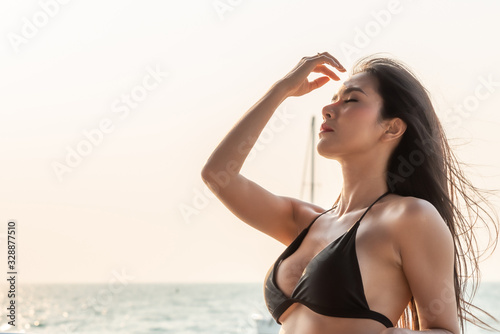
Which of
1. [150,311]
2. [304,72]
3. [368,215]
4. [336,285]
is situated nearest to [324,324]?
[336,285]

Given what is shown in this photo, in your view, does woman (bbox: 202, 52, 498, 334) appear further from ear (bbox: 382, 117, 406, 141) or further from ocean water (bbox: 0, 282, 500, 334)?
ocean water (bbox: 0, 282, 500, 334)

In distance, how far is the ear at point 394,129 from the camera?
1.58 metres

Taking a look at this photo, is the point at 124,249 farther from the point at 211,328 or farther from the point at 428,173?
the point at 428,173

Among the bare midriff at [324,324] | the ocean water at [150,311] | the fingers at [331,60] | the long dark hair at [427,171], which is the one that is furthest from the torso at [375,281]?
the ocean water at [150,311]

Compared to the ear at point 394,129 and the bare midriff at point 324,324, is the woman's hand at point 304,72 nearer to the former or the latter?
the ear at point 394,129

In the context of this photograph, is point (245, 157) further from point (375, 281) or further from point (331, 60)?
point (375, 281)

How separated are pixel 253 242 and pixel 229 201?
31.9 meters

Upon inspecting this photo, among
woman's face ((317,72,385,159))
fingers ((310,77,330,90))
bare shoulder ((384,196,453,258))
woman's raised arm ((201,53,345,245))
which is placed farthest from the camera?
fingers ((310,77,330,90))

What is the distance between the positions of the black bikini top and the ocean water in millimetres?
16372

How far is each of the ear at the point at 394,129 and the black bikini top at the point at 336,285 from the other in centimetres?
21

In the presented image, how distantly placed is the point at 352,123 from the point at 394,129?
0.11 m

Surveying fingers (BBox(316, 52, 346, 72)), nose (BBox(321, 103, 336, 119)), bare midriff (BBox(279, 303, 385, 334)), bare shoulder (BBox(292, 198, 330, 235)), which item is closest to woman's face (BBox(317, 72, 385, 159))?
nose (BBox(321, 103, 336, 119))

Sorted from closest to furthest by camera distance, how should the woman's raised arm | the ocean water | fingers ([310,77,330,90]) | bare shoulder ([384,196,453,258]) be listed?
bare shoulder ([384,196,453,258])
the woman's raised arm
fingers ([310,77,330,90])
the ocean water

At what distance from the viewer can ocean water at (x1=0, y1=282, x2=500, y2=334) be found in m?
22.1
